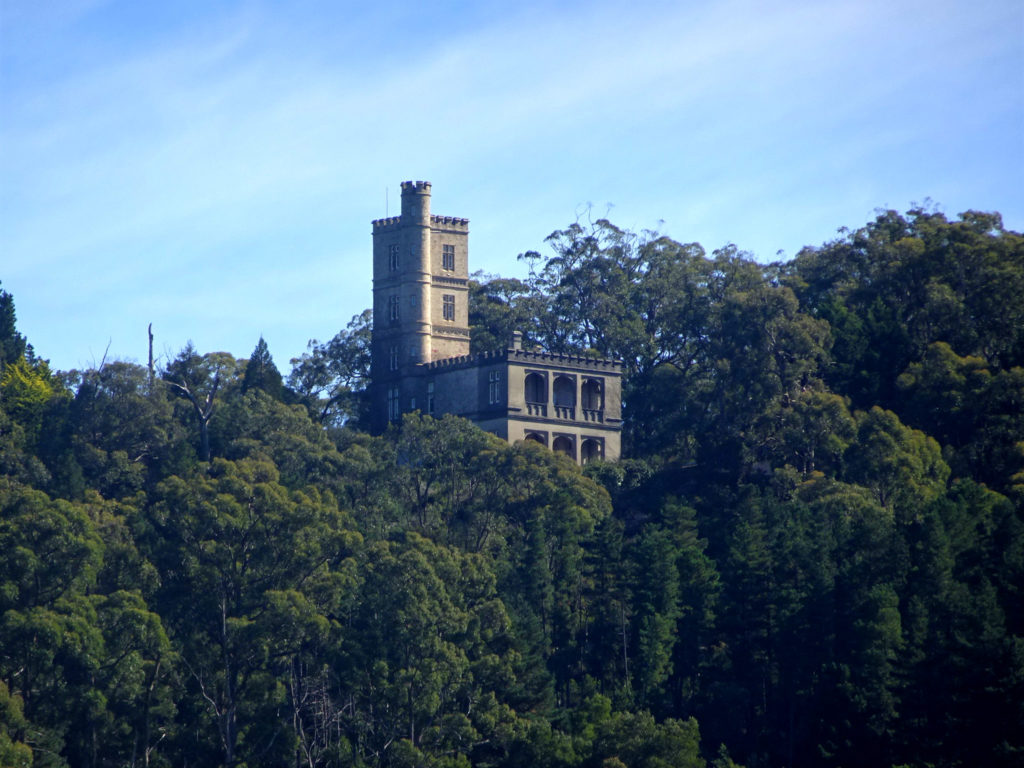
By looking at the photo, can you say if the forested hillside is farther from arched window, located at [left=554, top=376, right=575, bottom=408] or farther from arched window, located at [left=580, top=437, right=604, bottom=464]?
arched window, located at [left=554, top=376, right=575, bottom=408]

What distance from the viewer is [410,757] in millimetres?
59594

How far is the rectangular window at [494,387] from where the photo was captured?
84.8 metres

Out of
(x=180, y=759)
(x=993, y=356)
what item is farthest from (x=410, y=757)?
(x=993, y=356)

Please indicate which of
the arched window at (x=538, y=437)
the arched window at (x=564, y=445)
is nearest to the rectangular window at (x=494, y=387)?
the arched window at (x=538, y=437)

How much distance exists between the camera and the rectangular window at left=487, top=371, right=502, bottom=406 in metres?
84.8

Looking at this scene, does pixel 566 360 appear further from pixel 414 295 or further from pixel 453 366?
pixel 414 295

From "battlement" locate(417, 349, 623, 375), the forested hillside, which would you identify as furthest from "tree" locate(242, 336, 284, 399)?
"battlement" locate(417, 349, 623, 375)

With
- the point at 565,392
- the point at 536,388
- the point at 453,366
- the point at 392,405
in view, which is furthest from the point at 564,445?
the point at 392,405

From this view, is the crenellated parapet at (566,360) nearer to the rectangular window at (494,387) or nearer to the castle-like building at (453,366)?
the castle-like building at (453,366)

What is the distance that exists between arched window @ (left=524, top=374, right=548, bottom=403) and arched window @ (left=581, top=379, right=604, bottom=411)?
1894mm

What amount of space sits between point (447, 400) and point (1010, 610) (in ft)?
93.6

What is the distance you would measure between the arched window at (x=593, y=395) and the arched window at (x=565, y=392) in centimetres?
60

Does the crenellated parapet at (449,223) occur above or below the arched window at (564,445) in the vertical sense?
above

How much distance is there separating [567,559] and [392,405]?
843 inches
